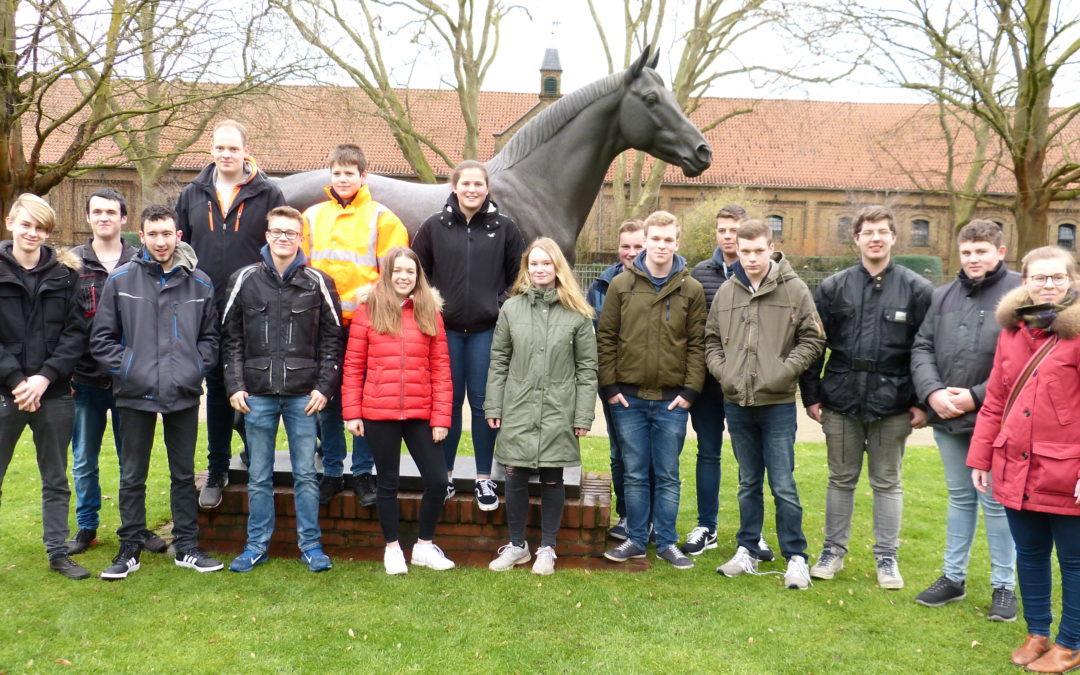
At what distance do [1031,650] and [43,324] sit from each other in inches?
199

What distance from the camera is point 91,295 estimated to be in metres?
4.49

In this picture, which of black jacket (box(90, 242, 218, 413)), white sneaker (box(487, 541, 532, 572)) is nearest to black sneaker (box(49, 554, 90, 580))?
black jacket (box(90, 242, 218, 413))

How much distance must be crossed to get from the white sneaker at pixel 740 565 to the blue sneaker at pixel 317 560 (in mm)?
2250

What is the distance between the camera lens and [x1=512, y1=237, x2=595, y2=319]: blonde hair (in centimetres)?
446

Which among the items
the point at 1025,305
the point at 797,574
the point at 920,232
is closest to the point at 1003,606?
the point at 797,574

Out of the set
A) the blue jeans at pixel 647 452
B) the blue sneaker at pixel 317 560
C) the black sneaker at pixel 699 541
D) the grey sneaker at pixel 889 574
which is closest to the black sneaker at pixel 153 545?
the blue sneaker at pixel 317 560

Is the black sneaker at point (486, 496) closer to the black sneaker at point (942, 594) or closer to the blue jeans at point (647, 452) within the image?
the blue jeans at point (647, 452)

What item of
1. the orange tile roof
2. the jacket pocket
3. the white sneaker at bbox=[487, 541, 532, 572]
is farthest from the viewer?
the orange tile roof

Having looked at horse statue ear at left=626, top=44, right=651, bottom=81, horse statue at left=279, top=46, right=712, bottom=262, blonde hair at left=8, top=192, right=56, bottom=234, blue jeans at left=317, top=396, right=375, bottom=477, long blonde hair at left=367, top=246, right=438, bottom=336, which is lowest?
blue jeans at left=317, top=396, right=375, bottom=477

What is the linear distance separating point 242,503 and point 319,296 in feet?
4.56

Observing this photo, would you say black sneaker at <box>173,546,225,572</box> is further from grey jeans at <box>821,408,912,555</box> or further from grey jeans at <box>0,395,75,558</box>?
grey jeans at <box>821,408,912,555</box>

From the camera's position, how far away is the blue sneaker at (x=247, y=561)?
14.5 ft

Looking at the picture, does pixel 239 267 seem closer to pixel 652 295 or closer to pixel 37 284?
pixel 37 284

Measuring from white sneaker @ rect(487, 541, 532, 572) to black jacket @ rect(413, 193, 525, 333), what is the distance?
4.14 ft
